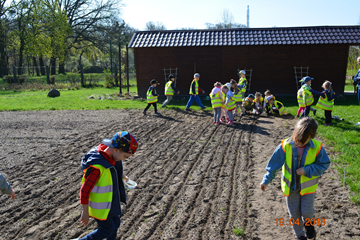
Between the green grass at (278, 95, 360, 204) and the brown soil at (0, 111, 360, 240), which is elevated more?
the green grass at (278, 95, 360, 204)

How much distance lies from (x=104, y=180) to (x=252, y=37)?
17312 mm

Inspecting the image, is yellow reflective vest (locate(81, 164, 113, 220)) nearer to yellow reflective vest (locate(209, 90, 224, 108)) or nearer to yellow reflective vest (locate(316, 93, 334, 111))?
yellow reflective vest (locate(209, 90, 224, 108))

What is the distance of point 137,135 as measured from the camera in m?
9.42

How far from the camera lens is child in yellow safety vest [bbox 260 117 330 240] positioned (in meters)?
3.18

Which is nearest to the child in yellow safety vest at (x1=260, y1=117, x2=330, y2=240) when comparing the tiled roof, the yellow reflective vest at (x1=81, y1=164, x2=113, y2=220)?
the yellow reflective vest at (x1=81, y1=164, x2=113, y2=220)

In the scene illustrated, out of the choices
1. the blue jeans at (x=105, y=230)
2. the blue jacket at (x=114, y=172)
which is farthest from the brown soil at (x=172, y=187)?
the blue jacket at (x=114, y=172)

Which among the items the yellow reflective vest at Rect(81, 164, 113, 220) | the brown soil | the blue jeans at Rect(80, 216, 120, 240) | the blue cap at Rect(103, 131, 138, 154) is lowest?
the brown soil

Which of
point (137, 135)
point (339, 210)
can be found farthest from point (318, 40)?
point (339, 210)

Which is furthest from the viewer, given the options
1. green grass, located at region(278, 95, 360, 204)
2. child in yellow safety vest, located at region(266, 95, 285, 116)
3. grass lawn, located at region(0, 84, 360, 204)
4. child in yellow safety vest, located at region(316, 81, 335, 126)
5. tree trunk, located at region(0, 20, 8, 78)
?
tree trunk, located at region(0, 20, 8, 78)

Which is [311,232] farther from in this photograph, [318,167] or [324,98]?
[324,98]

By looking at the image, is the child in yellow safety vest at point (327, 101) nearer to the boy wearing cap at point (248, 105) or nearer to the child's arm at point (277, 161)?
the boy wearing cap at point (248, 105)

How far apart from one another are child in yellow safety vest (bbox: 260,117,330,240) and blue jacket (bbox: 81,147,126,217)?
173cm

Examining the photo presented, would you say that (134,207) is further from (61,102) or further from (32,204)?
(61,102)

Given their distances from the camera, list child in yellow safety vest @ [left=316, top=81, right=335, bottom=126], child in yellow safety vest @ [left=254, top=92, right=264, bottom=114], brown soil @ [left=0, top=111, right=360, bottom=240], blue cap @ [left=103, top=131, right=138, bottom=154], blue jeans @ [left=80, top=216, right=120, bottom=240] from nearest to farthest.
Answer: blue cap @ [left=103, top=131, right=138, bottom=154] < blue jeans @ [left=80, top=216, right=120, bottom=240] < brown soil @ [left=0, top=111, right=360, bottom=240] < child in yellow safety vest @ [left=316, top=81, right=335, bottom=126] < child in yellow safety vest @ [left=254, top=92, right=264, bottom=114]
